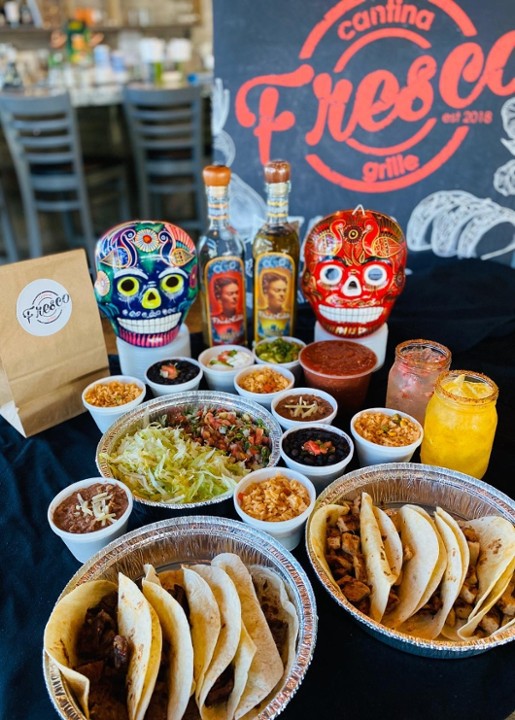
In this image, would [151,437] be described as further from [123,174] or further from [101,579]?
[123,174]

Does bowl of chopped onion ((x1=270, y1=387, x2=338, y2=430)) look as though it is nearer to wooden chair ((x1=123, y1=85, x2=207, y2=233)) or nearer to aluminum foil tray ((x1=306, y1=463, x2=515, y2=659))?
aluminum foil tray ((x1=306, y1=463, x2=515, y2=659))

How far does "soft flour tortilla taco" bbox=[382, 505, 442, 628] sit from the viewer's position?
0.95 metres

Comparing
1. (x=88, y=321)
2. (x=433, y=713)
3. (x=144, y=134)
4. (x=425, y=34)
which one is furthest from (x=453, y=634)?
(x=144, y=134)

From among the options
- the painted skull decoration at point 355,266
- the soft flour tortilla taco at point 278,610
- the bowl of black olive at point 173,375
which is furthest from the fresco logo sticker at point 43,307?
the soft flour tortilla taco at point 278,610

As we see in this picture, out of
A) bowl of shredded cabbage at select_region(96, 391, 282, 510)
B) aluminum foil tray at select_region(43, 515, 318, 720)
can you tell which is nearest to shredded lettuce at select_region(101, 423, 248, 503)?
bowl of shredded cabbage at select_region(96, 391, 282, 510)

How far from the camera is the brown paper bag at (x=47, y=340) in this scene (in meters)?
1.35

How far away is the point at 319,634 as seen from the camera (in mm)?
966

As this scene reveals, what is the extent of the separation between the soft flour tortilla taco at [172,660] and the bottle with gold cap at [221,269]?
0.98m

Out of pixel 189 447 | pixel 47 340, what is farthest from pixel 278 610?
pixel 47 340

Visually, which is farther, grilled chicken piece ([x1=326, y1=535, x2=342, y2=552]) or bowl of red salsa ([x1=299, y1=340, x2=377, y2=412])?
bowl of red salsa ([x1=299, y1=340, x2=377, y2=412])

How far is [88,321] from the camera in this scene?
1.52 m

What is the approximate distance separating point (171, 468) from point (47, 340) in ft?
1.65

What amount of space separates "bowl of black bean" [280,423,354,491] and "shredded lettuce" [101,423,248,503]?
0.41ft

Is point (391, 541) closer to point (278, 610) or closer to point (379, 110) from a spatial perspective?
point (278, 610)
